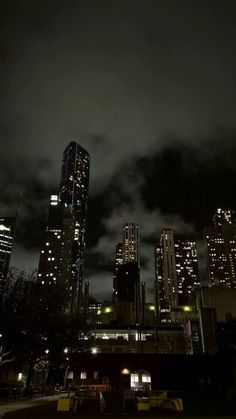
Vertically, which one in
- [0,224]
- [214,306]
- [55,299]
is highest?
[0,224]

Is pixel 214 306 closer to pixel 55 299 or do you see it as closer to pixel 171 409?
pixel 55 299

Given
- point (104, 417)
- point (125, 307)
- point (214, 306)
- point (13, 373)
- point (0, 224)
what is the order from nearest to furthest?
point (104, 417) → point (13, 373) → point (214, 306) → point (125, 307) → point (0, 224)

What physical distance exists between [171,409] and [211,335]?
5749 cm

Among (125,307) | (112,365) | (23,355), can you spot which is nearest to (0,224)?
(125,307)

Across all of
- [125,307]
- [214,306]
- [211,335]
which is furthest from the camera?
[125,307]

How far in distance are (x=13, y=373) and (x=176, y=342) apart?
5207 centimetres

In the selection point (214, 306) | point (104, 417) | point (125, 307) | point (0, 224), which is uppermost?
point (0, 224)

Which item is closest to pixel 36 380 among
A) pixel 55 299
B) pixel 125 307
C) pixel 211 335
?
pixel 55 299

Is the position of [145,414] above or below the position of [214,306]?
below

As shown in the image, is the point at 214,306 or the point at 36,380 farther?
the point at 214,306

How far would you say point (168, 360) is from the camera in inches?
2307

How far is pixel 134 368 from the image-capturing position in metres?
57.5

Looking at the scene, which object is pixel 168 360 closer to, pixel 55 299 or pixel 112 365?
pixel 112 365

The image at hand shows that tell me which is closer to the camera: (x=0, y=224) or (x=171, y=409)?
(x=171, y=409)
